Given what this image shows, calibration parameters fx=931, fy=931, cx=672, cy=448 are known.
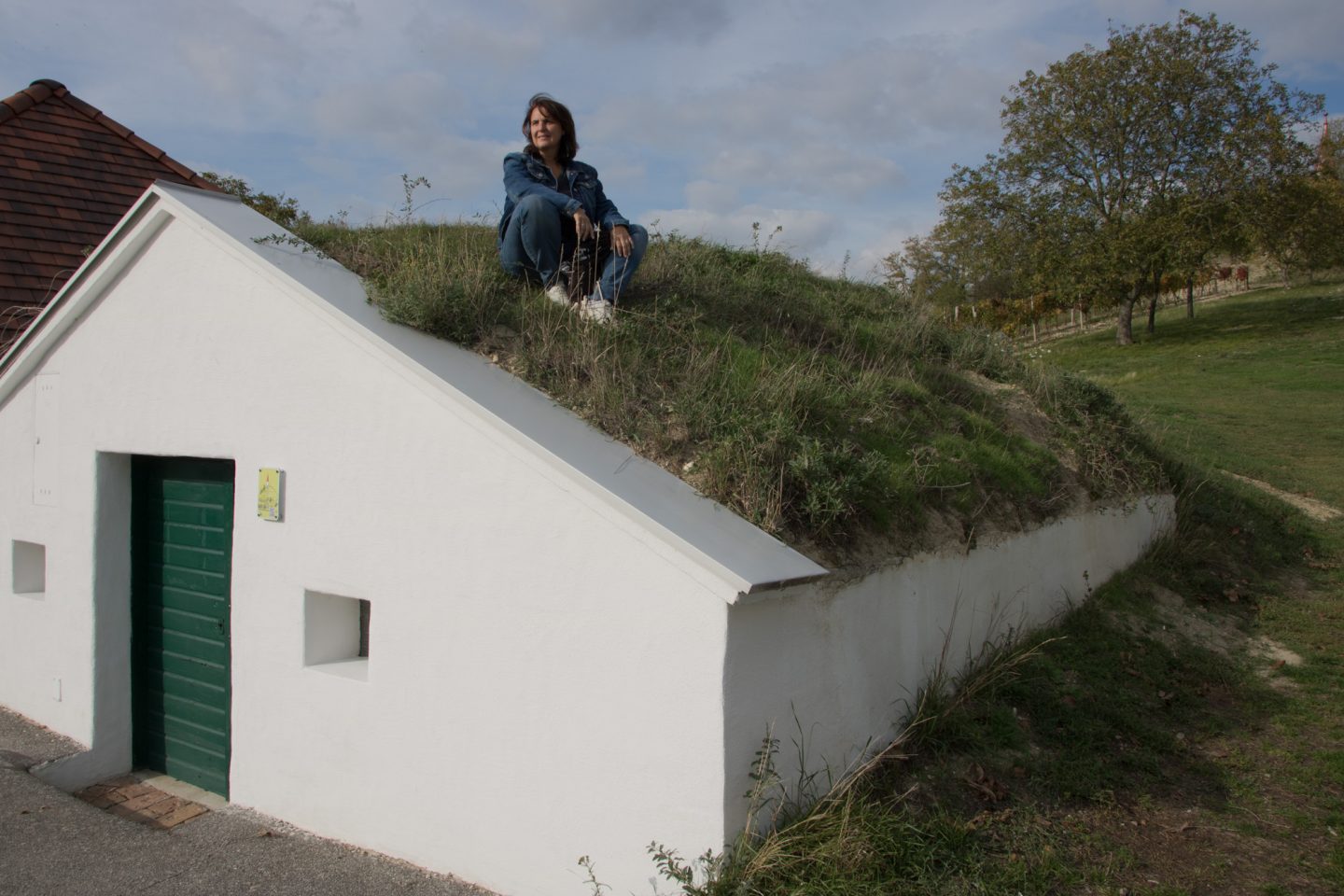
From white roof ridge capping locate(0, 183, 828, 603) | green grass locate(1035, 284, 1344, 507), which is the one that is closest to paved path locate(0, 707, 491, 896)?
white roof ridge capping locate(0, 183, 828, 603)

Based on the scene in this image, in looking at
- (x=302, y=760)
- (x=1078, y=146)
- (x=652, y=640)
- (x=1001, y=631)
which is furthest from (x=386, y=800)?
(x=1078, y=146)

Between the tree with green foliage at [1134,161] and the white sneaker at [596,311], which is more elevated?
the tree with green foliage at [1134,161]

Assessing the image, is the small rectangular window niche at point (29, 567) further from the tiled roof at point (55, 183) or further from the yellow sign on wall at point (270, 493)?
the yellow sign on wall at point (270, 493)

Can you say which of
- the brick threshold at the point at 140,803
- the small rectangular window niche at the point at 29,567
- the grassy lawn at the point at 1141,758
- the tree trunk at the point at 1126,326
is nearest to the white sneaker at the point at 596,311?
the grassy lawn at the point at 1141,758

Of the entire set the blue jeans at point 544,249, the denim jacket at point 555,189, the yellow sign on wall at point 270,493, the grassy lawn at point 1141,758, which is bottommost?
the grassy lawn at point 1141,758

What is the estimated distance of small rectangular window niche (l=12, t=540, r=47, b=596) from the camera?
7.71 m

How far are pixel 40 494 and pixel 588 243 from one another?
4.75m

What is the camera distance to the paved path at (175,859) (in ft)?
15.8

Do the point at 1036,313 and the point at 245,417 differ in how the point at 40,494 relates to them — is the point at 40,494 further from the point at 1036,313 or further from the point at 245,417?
the point at 1036,313

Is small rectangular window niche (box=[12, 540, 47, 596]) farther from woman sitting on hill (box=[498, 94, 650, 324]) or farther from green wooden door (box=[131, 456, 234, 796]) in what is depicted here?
woman sitting on hill (box=[498, 94, 650, 324])

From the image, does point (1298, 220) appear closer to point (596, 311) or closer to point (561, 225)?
point (561, 225)

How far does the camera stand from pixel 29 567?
7824 mm

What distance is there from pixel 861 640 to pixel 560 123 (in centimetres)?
433

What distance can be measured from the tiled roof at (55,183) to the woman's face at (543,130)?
5870mm
